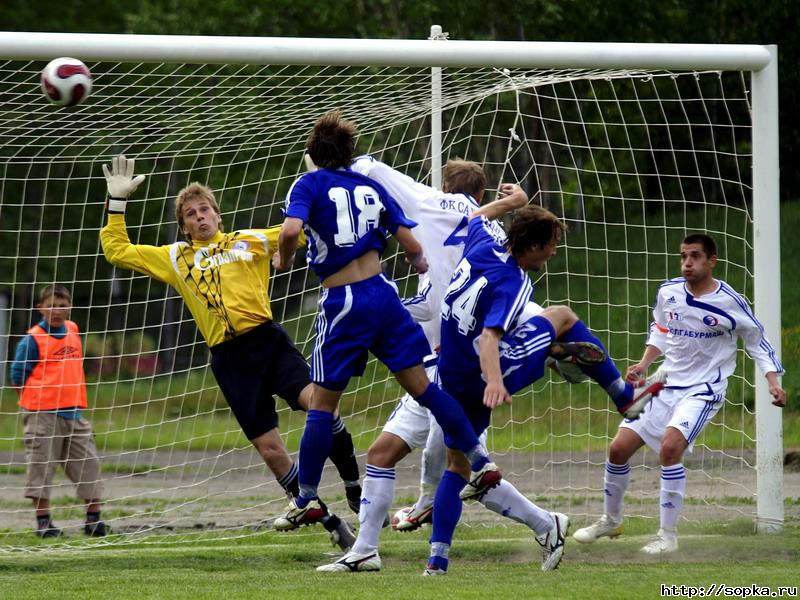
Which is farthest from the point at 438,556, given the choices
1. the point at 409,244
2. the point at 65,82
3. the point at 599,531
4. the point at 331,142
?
the point at 65,82

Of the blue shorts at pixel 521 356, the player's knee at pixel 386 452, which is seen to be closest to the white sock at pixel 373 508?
the player's knee at pixel 386 452

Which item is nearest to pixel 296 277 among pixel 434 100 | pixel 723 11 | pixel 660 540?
pixel 434 100

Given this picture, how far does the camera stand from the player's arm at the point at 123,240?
7359 mm

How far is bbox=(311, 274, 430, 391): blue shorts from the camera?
6.23m

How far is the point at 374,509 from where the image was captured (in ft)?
21.1

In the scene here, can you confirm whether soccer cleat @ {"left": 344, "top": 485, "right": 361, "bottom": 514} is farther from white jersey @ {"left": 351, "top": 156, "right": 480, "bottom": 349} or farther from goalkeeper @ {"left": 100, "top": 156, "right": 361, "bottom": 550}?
white jersey @ {"left": 351, "top": 156, "right": 480, "bottom": 349}

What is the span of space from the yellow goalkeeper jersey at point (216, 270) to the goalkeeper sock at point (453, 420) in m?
1.54

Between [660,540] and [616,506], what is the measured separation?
426 mm

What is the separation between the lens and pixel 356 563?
21.1ft

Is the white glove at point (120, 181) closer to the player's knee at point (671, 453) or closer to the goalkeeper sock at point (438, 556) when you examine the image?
the goalkeeper sock at point (438, 556)

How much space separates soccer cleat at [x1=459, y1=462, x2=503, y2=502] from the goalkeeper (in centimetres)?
119

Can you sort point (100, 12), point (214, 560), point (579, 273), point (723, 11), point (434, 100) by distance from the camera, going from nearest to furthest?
point (214, 560), point (434, 100), point (579, 273), point (723, 11), point (100, 12)

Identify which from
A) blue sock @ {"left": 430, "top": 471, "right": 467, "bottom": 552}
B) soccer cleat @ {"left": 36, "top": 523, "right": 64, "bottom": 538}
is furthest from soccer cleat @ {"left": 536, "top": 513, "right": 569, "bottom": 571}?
soccer cleat @ {"left": 36, "top": 523, "right": 64, "bottom": 538}

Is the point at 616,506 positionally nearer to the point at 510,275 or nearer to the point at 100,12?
the point at 510,275
